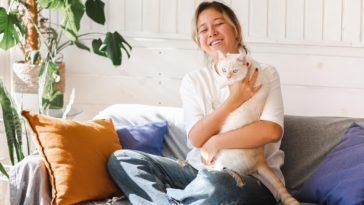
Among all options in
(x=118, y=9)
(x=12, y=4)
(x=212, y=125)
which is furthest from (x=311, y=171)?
(x=12, y=4)

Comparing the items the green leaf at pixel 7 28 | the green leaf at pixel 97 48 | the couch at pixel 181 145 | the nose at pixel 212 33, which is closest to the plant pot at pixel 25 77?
the green leaf at pixel 7 28

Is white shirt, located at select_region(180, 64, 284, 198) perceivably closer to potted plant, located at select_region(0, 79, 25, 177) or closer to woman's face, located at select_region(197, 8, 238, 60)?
woman's face, located at select_region(197, 8, 238, 60)

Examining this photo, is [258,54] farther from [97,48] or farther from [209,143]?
[209,143]

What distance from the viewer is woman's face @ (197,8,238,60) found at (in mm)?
2721

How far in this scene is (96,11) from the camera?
352 centimetres

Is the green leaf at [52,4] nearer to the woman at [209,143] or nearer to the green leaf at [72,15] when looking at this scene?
the green leaf at [72,15]

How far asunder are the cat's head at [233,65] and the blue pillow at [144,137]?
462 millimetres

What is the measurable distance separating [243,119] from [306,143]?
0.35 metres

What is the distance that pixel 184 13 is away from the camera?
12.2ft

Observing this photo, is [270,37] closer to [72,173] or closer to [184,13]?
[184,13]

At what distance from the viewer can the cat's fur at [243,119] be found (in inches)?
99.6

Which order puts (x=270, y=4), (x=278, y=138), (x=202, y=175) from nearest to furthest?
(x=202, y=175), (x=278, y=138), (x=270, y=4)

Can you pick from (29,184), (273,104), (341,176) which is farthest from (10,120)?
(341,176)

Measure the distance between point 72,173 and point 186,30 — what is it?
1.42 metres
